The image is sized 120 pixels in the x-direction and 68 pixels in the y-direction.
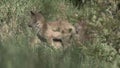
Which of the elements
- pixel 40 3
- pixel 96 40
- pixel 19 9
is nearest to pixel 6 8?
pixel 19 9

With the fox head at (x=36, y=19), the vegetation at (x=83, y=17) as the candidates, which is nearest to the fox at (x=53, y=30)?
the fox head at (x=36, y=19)

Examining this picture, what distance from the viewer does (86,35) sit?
614 centimetres

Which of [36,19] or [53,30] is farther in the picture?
[36,19]

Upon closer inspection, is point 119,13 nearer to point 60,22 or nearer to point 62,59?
point 60,22

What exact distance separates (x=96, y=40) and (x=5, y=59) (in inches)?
152

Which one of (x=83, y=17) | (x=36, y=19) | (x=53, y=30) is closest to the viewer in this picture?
(x=53, y=30)

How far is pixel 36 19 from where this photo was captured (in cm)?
662

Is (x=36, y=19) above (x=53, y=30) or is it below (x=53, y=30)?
above

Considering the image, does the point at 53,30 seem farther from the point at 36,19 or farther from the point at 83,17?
the point at 83,17

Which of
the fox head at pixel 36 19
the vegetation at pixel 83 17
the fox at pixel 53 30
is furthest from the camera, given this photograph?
the fox head at pixel 36 19

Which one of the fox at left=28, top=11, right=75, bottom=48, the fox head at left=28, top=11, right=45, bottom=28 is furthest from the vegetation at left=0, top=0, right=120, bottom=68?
the fox at left=28, top=11, right=75, bottom=48

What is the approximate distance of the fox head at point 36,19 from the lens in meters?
6.50

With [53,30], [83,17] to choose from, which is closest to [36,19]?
[53,30]

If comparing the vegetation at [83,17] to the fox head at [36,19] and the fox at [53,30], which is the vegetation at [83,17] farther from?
the fox at [53,30]
